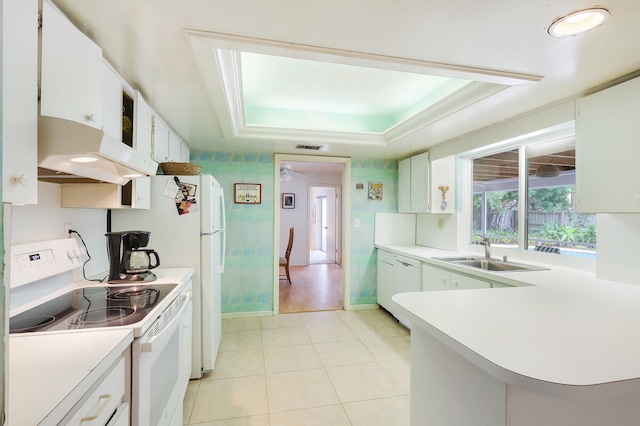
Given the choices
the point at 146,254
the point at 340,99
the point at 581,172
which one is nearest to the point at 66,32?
the point at 146,254

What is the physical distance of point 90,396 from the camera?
2.75 feet

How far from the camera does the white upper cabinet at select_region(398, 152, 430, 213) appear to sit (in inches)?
133

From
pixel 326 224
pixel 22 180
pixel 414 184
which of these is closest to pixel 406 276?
pixel 414 184

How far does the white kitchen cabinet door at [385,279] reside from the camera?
358 centimetres

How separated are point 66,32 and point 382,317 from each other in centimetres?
366

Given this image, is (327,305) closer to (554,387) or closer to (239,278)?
(239,278)

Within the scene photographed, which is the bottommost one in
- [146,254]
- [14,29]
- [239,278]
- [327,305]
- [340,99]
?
[327,305]

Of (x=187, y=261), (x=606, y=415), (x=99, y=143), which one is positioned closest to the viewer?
(x=606, y=415)

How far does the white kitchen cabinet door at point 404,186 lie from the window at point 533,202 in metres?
0.75

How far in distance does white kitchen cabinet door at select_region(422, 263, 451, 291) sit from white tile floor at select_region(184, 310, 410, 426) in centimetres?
65

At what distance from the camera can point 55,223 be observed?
1.62m

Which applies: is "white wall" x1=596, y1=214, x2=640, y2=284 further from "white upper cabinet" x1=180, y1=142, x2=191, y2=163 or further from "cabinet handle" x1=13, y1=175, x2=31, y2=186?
"white upper cabinet" x1=180, y1=142, x2=191, y2=163

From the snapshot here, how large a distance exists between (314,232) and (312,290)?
4.93 meters

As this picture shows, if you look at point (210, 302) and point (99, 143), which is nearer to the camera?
point (99, 143)
